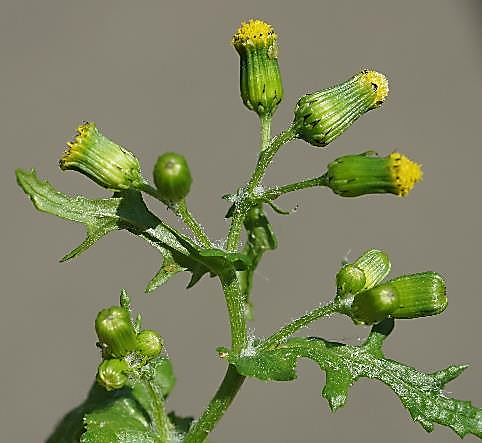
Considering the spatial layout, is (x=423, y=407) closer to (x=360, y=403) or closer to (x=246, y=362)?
(x=246, y=362)

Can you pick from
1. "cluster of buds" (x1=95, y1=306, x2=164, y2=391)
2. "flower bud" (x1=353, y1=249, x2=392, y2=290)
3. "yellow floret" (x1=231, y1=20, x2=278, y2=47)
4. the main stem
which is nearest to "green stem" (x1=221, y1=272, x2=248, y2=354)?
the main stem

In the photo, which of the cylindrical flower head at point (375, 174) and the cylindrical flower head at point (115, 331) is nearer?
the cylindrical flower head at point (115, 331)

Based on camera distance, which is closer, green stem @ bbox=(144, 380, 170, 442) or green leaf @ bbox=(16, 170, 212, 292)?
green leaf @ bbox=(16, 170, 212, 292)

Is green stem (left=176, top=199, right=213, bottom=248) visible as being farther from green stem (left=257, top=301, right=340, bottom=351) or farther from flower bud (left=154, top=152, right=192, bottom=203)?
green stem (left=257, top=301, right=340, bottom=351)

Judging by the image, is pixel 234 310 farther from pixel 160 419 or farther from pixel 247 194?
pixel 160 419

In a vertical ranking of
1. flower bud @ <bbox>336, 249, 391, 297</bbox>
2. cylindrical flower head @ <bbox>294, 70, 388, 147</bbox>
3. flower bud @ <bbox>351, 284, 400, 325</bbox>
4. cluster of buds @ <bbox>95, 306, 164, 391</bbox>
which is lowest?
cluster of buds @ <bbox>95, 306, 164, 391</bbox>

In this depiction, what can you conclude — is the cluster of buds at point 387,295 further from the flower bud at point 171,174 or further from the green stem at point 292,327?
the flower bud at point 171,174

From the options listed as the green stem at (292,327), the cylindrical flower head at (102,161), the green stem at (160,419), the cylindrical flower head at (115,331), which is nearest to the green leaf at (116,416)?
the green stem at (160,419)

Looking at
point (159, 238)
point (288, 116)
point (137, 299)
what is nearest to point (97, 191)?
point (137, 299)
